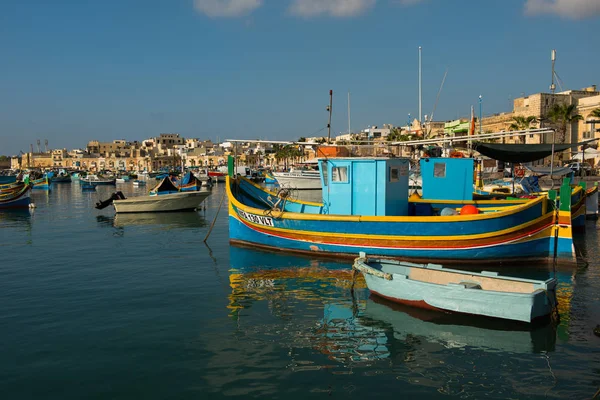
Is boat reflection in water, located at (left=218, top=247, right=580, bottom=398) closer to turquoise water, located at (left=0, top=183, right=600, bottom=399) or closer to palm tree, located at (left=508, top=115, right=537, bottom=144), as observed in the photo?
turquoise water, located at (left=0, top=183, right=600, bottom=399)

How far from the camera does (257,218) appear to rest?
18891mm

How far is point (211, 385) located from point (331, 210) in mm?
10793

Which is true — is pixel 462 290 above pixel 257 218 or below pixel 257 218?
below

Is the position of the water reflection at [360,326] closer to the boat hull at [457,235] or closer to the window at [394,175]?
the boat hull at [457,235]

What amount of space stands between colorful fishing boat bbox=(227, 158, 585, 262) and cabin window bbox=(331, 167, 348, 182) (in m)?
0.04

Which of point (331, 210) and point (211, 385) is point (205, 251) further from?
point (211, 385)

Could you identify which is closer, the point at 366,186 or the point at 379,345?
the point at 379,345

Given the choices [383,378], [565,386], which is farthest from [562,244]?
[383,378]

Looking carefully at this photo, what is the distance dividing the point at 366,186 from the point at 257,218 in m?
4.61

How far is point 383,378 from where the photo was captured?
7988mm

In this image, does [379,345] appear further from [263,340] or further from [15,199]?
[15,199]

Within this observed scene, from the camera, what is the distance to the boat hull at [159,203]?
36250 mm

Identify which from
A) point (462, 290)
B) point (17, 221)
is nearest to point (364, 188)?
point (462, 290)

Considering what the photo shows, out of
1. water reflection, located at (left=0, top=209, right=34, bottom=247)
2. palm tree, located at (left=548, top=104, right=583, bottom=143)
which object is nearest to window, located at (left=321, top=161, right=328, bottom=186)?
water reflection, located at (left=0, top=209, right=34, bottom=247)
